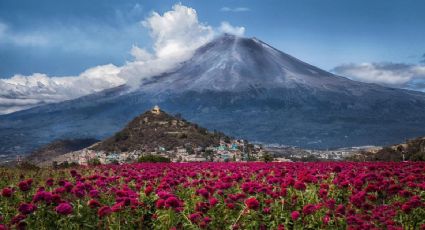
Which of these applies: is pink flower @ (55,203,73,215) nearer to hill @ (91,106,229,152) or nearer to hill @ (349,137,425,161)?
hill @ (349,137,425,161)

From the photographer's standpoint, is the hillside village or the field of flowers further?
the hillside village

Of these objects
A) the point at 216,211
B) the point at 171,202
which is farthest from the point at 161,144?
the point at 171,202

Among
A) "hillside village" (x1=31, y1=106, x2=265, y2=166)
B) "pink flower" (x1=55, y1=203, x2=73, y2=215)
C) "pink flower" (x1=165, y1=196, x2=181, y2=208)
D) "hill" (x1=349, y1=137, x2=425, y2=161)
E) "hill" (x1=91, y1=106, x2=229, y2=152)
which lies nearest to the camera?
"pink flower" (x1=55, y1=203, x2=73, y2=215)

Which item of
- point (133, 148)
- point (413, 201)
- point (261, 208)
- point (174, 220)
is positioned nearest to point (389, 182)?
point (413, 201)

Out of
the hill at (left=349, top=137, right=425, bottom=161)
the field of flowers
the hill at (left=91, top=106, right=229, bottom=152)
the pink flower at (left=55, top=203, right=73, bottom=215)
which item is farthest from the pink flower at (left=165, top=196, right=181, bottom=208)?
the hill at (left=91, top=106, right=229, bottom=152)

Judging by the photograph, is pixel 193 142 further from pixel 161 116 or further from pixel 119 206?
pixel 119 206

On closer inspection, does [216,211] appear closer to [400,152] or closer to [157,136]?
[400,152]

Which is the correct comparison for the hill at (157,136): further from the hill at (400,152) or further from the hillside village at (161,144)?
the hill at (400,152)

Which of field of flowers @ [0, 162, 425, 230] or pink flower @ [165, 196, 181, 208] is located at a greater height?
pink flower @ [165, 196, 181, 208]

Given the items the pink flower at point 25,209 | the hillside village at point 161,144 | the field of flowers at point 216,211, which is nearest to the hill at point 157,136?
the hillside village at point 161,144
